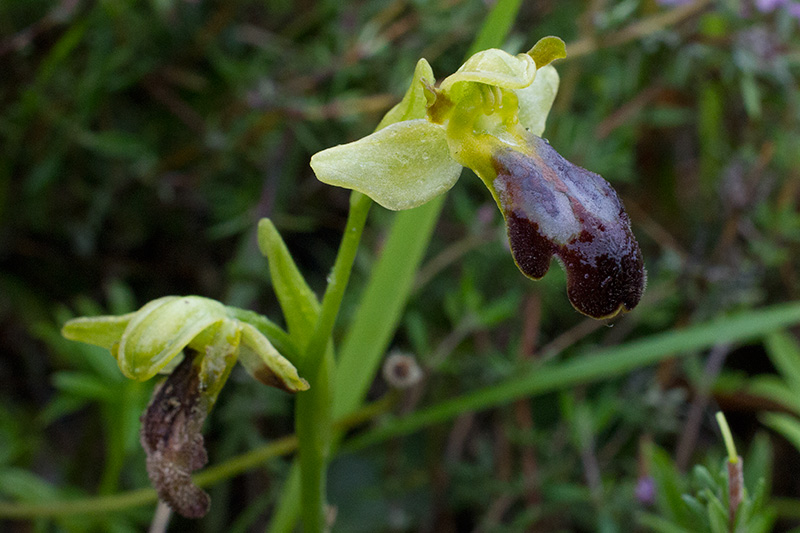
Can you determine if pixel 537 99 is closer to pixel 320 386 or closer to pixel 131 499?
pixel 320 386

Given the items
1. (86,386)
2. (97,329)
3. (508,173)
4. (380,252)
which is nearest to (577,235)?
(508,173)

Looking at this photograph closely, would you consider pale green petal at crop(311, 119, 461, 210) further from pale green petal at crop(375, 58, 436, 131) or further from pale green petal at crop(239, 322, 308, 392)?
pale green petal at crop(239, 322, 308, 392)

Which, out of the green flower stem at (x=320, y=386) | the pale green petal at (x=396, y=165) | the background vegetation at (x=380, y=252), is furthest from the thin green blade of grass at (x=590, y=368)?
the pale green petal at (x=396, y=165)

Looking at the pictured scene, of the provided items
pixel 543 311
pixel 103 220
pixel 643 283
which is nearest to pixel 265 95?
pixel 103 220

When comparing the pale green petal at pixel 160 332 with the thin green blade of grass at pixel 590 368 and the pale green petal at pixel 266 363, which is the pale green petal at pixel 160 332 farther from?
the thin green blade of grass at pixel 590 368

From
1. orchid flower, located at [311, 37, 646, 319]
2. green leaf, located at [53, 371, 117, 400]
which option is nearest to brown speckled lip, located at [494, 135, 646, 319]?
orchid flower, located at [311, 37, 646, 319]

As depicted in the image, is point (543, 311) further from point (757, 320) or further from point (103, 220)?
point (103, 220)
